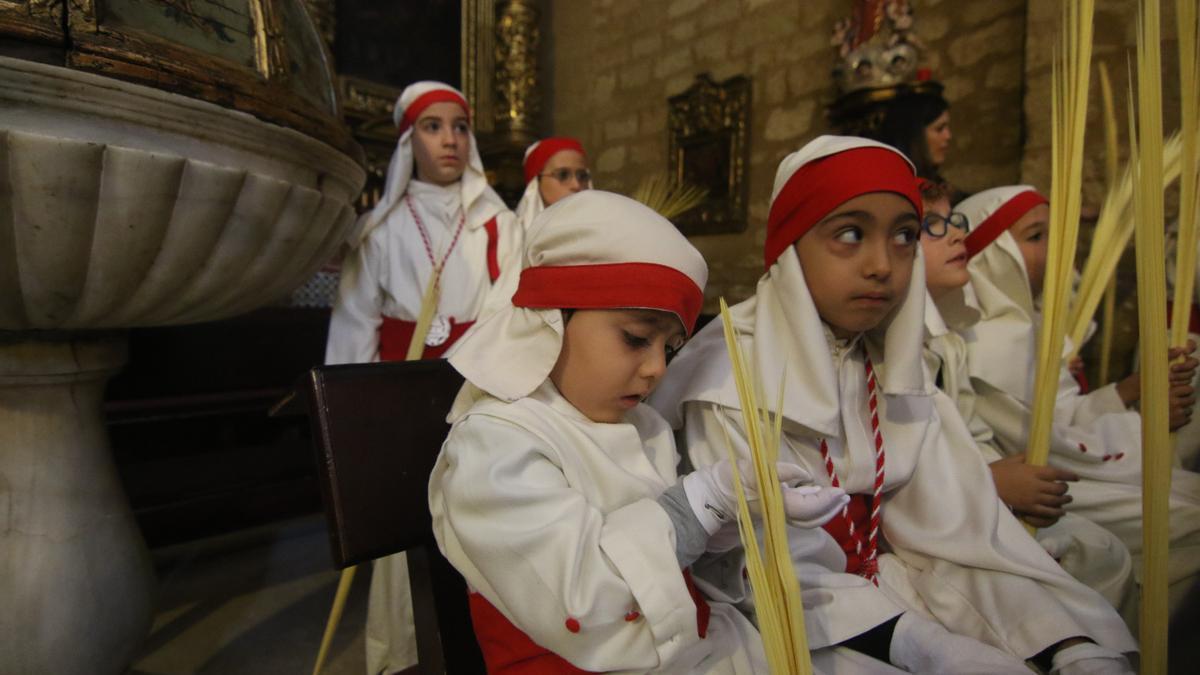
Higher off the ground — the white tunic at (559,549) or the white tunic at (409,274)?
the white tunic at (409,274)

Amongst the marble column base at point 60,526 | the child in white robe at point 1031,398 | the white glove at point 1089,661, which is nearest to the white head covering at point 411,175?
the marble column base at point 60,526

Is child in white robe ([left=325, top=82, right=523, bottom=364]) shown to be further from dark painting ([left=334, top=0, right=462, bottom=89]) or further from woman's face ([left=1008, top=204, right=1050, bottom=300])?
dark painting ([left=334, top=0, right=462, bottom=89])

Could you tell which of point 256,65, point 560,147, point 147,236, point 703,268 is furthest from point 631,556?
point 560,147

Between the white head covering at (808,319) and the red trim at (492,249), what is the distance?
3.91ft

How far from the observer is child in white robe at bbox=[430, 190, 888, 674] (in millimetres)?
796

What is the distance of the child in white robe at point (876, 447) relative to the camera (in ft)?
3.50

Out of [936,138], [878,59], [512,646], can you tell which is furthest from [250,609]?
[878,59]

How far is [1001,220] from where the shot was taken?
204 cm

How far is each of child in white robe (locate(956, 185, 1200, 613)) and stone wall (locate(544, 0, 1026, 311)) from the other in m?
1.91

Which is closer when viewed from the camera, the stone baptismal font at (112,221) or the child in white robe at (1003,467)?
the stone baptismal font at (112,221)

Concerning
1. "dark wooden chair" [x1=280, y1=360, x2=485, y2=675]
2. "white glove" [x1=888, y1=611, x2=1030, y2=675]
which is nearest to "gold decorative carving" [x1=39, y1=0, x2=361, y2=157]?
"dark wooden chair" [x1=280, y1=360, x2=485, y2=675]

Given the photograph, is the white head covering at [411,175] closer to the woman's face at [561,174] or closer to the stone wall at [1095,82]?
the woman's face at [561,174]

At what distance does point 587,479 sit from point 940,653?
644 mm

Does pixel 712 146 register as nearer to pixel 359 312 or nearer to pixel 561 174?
pixel 561 174
